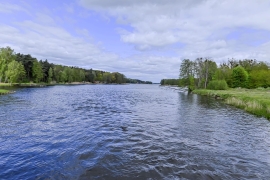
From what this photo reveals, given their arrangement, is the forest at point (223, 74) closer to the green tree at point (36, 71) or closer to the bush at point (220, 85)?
the bush at point (220, 85)

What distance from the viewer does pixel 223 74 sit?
91.5 meters

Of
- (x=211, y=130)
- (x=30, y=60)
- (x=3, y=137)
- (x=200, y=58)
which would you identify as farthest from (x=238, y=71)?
(x=30, y=60)

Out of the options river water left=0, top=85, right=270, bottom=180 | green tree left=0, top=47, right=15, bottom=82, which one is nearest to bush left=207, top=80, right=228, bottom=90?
river water left=0, top=85, right=270, bottom=180

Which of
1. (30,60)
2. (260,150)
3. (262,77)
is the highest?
(30,60)

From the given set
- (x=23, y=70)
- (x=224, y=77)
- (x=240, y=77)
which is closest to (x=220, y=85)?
(x=240, y=77)

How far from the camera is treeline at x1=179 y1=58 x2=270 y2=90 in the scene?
79.4 metres

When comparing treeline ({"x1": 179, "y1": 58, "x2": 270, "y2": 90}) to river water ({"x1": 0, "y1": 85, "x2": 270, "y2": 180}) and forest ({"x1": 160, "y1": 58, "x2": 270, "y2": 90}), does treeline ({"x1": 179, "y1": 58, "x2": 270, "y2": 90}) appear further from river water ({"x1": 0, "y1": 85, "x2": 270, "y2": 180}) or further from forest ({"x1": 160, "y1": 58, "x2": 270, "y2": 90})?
river water ({"x1": 0, "y1": 85, "x2": 270, "y2": 180})

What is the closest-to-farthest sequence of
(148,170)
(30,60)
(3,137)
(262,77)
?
1. (148,170)
2. (3,137)
3. (262,77)
4. (30,60)

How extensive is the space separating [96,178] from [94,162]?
1723 millimetres

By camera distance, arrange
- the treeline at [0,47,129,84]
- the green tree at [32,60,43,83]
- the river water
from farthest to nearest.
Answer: the green tree at [32,60,43,83], the treeline at [0,47,129,84], the river water

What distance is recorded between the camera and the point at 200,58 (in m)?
93.1

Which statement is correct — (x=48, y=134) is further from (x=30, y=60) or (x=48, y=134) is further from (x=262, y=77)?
(x=30, y=60)

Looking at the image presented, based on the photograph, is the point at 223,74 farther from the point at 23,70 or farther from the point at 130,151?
the point at 23,70

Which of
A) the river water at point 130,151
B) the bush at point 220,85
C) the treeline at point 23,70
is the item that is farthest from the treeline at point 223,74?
the treeline at point 23,70
